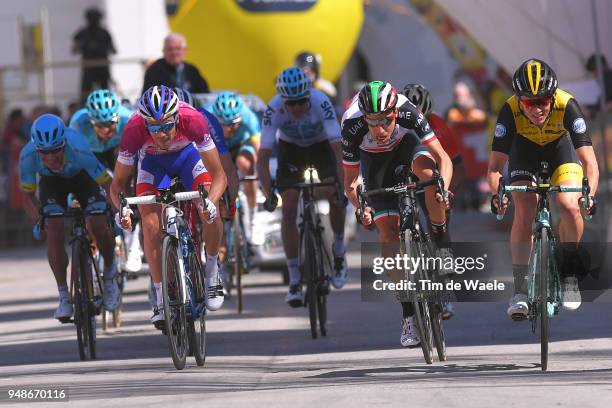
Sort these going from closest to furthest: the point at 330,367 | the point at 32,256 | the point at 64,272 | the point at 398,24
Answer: the point at 330,367 → the point at 64,272 → the point at 32,256 → the point at 398,24

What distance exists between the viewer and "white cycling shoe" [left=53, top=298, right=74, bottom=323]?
1332 centimetres

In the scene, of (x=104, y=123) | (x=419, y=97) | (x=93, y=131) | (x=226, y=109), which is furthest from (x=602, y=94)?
(x=419, y=97)

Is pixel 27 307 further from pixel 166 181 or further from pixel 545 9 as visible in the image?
pixel 545 9

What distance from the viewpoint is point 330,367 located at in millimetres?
11680

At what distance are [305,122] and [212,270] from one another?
2477 mm

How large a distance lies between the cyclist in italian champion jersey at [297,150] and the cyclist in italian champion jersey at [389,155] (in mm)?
1933

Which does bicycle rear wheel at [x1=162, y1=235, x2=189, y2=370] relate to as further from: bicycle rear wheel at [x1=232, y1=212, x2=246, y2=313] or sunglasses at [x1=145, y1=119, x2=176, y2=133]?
bicycle rear wheel at [x1=232, y1=212, x2=246, y2=313]

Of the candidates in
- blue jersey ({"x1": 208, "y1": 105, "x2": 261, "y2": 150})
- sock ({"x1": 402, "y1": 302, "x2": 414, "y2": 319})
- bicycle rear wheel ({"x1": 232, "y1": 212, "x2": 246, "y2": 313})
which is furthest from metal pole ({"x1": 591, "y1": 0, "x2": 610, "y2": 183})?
sock ({"x1": 402, "y1": 302, "x2": 414, "y2": 319})

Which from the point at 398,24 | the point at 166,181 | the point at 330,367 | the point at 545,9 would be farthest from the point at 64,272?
the point at 398,24

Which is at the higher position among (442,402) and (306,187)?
(306,187)

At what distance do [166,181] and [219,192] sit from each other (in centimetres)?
56

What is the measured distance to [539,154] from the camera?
1160cm

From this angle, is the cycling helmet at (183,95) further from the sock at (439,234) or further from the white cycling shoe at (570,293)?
the white cycling shoe at (570,293)

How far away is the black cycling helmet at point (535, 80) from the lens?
1101 cm
